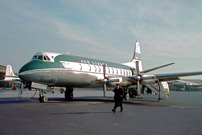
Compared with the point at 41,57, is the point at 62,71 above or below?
below

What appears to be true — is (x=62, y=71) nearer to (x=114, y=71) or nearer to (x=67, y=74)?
(x=67, y=74)

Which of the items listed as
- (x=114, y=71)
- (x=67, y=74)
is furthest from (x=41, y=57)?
(x=114, y=71)

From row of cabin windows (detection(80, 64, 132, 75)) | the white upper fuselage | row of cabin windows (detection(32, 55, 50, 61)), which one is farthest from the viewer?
row of cabin windows (detection(80, 64, 132, 75))

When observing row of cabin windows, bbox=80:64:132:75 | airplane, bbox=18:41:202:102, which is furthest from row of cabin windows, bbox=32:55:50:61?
row of cabin windows, bbox=80:64:132:75

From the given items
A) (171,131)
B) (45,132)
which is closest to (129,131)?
(171,131)

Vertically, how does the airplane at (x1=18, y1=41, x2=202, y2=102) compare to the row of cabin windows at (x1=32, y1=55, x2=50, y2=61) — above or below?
below

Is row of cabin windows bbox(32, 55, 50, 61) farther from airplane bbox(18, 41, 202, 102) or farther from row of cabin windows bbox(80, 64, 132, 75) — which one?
row of cabin windows bbox(80, 64, 132, 75)

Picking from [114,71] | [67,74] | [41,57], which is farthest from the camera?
[114,71]

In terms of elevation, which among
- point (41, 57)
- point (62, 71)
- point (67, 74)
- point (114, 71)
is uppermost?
point (41, 57)

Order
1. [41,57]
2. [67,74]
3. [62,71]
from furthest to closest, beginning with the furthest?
1. [67,74]
2. [62,71]
3. [41,57]

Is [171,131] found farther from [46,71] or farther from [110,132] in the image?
[46,71]

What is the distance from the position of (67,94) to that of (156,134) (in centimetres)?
1591

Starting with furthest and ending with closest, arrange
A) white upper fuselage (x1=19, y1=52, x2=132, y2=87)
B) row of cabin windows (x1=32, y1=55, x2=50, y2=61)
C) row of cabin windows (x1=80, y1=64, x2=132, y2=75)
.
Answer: row of cabin windows (x1=80, y1=64, x2=132, y2=75), row of cabin windows (x1=32, y1=55, x2=50, y2=61), white upper fuselage (x1=19, y1=52, x2=132, y2=87)

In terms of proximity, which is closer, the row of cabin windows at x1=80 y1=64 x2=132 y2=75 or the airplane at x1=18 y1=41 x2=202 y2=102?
the airplane at x1=18 y1=41 x2=202 y2=102
